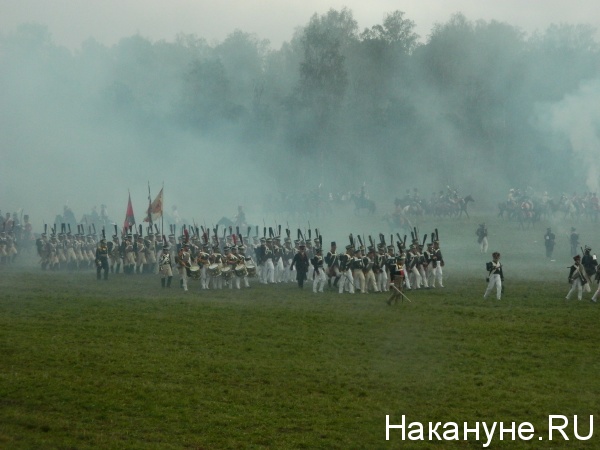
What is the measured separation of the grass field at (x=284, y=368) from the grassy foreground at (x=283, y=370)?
0.05m

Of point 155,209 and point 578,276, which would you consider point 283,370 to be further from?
point 155,209

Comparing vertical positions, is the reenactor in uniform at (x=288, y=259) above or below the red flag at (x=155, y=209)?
below

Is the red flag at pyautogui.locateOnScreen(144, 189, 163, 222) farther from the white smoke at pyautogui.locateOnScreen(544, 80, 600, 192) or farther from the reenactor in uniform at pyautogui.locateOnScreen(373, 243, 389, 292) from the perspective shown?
the white smoke at pyautogui.locateOnScreen(544, 80, 600, 192)

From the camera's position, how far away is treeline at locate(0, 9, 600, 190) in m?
84.6

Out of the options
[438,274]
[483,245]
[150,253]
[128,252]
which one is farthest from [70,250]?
[483,245]

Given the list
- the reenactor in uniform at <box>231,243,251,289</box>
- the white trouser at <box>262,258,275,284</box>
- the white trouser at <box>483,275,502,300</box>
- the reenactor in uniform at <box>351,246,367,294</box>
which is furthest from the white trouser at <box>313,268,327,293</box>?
the white trouser at <box>483,275,502,300</box>

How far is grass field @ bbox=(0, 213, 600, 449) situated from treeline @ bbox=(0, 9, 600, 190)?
177 feet

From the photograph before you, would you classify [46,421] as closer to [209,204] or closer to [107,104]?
[209,204]

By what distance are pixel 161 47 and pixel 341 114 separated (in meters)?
30.2

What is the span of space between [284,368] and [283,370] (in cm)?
19

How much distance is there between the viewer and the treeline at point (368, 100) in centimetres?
8456

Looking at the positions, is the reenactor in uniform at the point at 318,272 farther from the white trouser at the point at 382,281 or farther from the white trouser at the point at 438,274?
the white trouser at the point at 438,274

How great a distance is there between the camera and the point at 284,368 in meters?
20.7

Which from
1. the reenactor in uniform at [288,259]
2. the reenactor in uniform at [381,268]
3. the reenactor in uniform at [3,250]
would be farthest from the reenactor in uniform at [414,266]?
the reenactor in uniform at [3,250]
